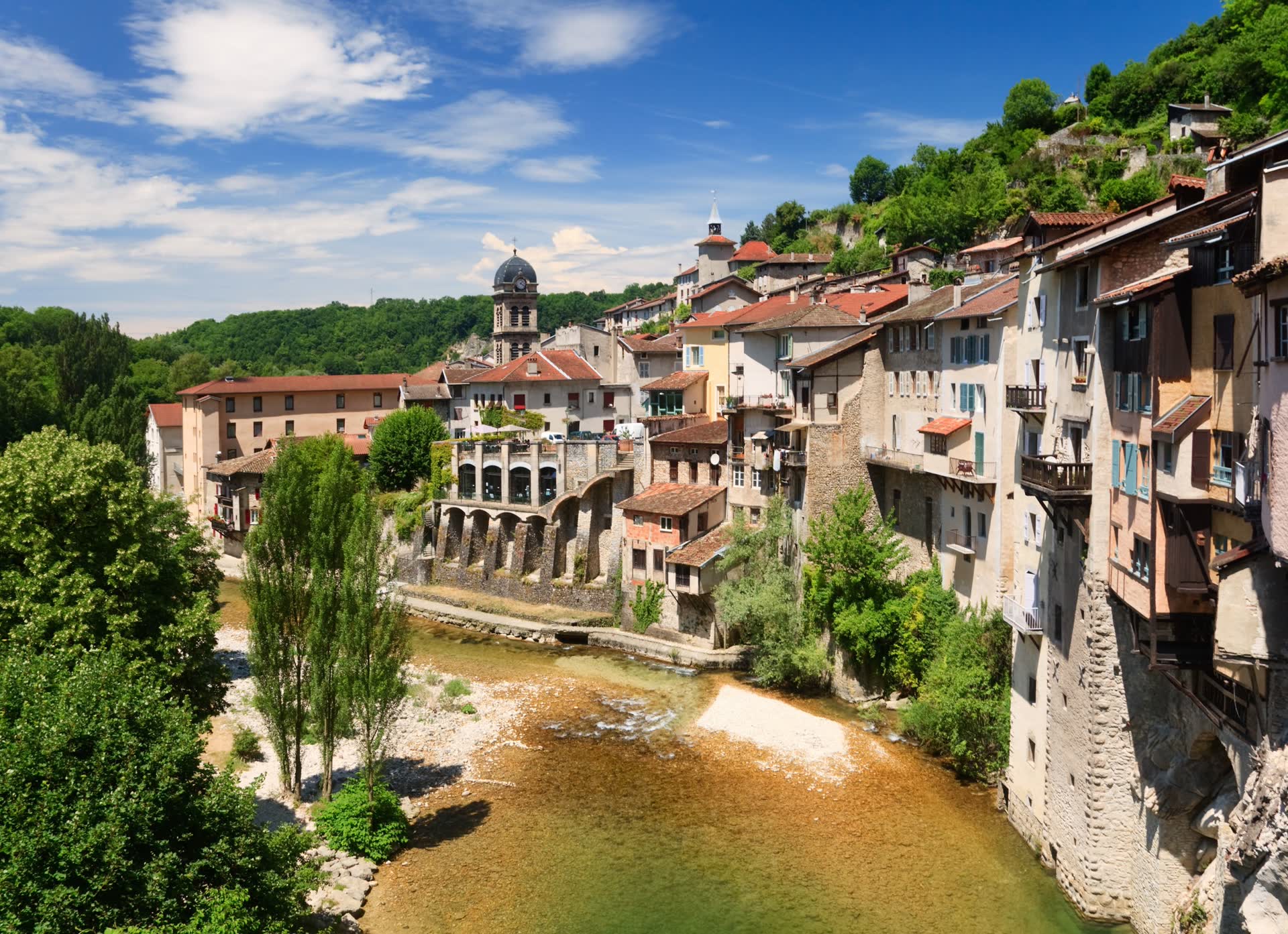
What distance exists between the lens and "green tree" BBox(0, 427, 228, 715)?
893 inches

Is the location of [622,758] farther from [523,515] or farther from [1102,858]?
[523,515]

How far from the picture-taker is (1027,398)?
26.0 meters

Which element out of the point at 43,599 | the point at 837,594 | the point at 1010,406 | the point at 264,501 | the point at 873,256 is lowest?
the point at 837,594

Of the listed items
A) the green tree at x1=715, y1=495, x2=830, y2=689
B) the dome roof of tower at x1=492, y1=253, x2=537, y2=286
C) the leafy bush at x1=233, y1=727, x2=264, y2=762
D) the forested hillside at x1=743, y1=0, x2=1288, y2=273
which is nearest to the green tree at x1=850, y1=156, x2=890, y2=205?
the forested hillside at x1=743, y1=0, x2=1288, y2=273

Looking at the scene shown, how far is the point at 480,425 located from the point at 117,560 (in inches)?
1784

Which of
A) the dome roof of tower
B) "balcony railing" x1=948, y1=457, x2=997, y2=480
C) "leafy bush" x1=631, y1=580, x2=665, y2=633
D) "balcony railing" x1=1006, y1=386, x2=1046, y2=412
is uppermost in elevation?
the dome roof of tower

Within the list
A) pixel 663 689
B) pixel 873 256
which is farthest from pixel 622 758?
pixel 873 256

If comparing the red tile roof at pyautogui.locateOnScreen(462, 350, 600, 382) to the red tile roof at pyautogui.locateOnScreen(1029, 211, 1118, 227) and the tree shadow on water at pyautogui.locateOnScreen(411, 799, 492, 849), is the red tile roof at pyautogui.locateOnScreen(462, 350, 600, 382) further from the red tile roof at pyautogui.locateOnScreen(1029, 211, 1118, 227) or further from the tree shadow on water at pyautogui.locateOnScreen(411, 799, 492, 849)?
the red tile roof at pyautogui.locateOnScreen(1029, 211, 1118, 227)

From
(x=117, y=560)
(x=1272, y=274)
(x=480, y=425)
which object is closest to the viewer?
(x=1272, y=274)

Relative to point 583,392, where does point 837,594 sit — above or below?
below

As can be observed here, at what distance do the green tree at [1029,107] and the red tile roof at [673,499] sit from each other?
6926cm

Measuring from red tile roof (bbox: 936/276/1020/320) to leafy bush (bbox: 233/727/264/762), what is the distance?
1082 inches

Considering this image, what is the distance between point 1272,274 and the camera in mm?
14086

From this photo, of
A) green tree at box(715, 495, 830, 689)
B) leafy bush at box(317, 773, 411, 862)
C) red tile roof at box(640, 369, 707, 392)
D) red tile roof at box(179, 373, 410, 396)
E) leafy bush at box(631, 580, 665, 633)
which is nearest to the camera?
A: leafy bush at box(317, 773, 411, 862)
